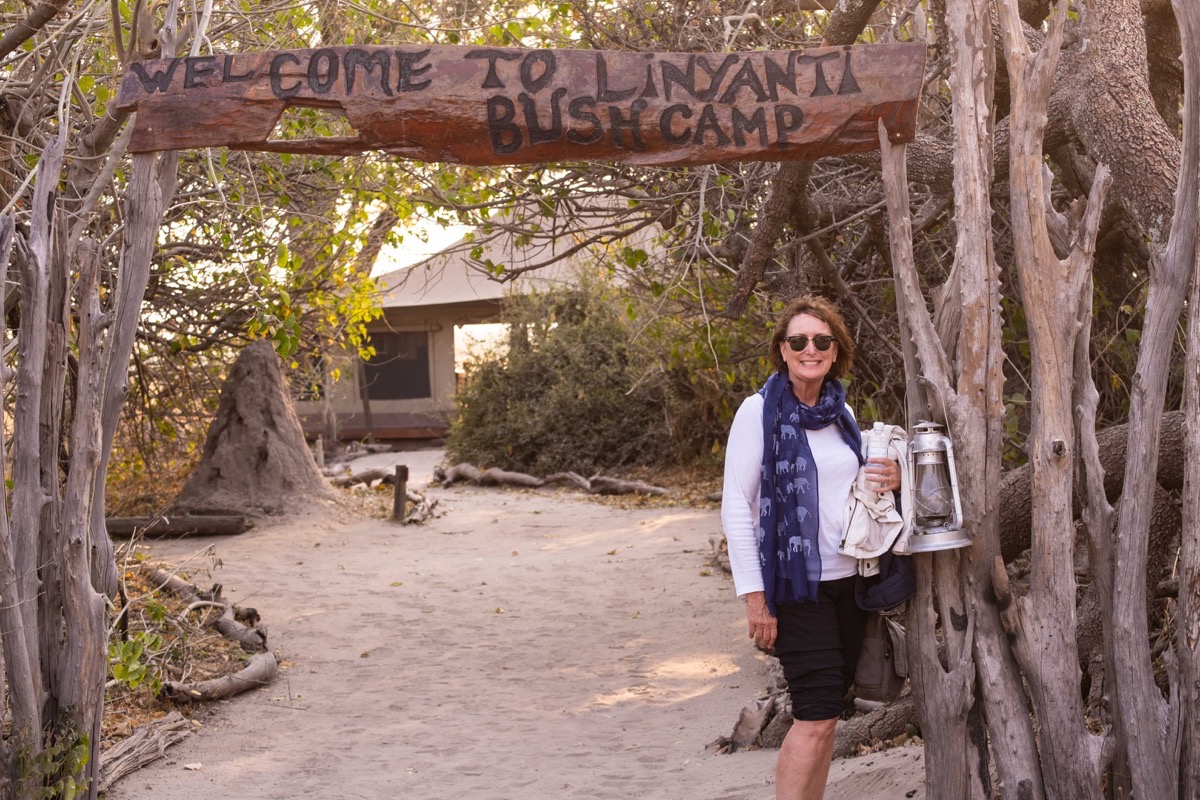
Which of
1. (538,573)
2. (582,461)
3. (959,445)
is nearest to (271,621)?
(538,573)

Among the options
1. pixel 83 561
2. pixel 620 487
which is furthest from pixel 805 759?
pixel 620 487

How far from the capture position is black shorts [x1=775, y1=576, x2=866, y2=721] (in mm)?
3383

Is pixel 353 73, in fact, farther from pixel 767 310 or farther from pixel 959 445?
pixel 767 310

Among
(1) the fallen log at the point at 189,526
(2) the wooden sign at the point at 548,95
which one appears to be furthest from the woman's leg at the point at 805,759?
(1) the fallen log at the point at 189,526

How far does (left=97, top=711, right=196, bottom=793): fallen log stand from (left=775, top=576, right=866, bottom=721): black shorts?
2938 mm

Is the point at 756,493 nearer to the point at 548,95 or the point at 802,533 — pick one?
the point at 802,533

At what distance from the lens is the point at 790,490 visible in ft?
11.1

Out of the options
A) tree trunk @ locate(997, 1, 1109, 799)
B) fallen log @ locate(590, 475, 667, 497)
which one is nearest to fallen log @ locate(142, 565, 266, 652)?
tree trunk @ locate(997, 1, 1109, 799)

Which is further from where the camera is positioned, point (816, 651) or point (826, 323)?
point (826, 323)

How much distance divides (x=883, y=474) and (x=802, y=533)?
0.96 feet

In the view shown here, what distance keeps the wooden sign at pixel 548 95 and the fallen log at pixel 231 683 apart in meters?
3.55

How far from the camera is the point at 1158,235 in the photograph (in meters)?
4.05

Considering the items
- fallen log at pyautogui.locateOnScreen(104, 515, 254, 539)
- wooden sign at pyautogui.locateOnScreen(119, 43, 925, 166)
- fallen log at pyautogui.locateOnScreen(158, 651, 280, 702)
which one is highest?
wooden sign at pyautogui.locateOnScreen(119, 43, 925, 166)

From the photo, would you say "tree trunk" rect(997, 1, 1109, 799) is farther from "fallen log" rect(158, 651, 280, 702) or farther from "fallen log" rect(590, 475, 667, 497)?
"fallen log" rect(590, 475, 667, 497)
